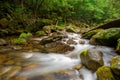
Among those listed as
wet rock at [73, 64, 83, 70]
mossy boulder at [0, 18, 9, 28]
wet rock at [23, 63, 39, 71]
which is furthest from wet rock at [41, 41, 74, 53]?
mossy boulder at [0, 18, 9, 28]

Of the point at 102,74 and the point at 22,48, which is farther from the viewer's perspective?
the point at 22,48

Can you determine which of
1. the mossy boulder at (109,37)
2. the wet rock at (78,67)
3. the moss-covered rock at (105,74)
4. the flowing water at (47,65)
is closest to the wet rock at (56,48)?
the flowing water at (47,65)

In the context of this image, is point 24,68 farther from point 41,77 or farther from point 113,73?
point 113,73

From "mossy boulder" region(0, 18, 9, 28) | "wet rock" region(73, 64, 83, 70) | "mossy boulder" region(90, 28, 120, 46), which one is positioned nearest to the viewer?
"wet rock" region(73, 64, 83, 70)

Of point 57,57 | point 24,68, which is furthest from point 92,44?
point 24,68

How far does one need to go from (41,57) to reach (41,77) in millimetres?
1753

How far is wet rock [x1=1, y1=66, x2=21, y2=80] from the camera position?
4105mm

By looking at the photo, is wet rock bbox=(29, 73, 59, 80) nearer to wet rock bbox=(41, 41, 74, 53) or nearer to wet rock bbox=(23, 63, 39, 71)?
wet rock bbox=(23, 63, 39, 71)

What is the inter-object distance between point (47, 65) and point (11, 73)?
124cm

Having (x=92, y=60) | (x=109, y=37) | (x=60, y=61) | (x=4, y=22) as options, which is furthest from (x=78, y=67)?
(x=4, y=22)

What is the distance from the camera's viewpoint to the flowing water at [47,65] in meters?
4.23

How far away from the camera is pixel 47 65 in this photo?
5.19 m

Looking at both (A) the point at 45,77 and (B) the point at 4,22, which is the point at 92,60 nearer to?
(A) the point at 45,77

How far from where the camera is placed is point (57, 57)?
19.5 feet
